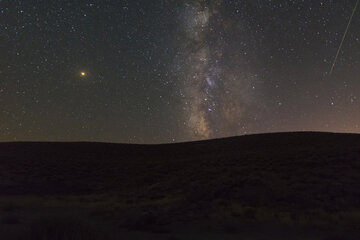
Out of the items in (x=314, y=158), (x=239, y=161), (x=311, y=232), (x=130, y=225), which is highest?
(x=239, y=161)

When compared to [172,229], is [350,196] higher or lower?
higher

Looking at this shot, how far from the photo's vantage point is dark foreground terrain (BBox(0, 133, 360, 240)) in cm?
955

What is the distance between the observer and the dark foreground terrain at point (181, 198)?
955 cm

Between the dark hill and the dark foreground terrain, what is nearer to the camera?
the dark foreground terrain

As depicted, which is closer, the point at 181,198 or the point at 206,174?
the point at 181,198

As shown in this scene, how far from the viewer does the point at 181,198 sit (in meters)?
16.6

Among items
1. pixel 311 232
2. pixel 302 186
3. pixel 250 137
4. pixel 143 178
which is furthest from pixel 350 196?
pixel 250 137

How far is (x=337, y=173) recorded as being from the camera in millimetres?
19125

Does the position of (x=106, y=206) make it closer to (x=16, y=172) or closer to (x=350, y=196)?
(x=350, y=196)

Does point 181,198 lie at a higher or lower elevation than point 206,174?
lower

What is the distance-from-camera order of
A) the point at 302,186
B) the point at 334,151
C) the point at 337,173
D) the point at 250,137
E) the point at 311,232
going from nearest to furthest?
the point at 311,232
the point at 302,186
the point at 337,173
the point at 334,151
the point at 250,137

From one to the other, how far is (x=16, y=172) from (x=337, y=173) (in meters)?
25.6

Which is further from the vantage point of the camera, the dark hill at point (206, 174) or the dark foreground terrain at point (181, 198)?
the dark hill at point (206, 174)

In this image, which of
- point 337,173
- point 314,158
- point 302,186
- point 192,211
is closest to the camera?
point 192,211
